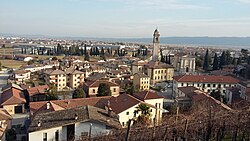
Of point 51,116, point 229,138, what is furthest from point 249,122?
point 51,116

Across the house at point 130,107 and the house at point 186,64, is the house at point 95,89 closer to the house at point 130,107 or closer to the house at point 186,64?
the house at point 130,107

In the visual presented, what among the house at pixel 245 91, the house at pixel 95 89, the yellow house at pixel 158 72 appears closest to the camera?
the house at pixel 245 91

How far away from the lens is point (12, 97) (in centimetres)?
2141

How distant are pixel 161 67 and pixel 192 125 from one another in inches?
1150

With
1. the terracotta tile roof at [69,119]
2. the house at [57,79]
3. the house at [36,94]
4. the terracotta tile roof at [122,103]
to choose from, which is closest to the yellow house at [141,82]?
the house at [57,79]

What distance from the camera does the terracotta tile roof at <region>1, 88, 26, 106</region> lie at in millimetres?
21123

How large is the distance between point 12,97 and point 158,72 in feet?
69.5

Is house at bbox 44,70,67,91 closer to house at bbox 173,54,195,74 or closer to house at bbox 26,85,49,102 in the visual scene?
house at bbox 26,85,49,102

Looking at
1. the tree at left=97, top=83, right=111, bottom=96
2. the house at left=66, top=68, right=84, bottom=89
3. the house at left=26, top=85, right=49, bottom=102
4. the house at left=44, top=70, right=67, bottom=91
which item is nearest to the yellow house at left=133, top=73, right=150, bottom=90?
the house at left=66, top=68, right=84, bottom=89

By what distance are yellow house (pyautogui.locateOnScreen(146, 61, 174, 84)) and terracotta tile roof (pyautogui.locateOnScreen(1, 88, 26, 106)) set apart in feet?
59.7

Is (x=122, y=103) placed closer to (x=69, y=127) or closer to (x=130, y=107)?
(x=130, y=107)

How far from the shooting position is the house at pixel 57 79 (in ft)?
103

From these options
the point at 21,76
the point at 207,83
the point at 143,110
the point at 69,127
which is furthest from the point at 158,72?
the point at 69,127

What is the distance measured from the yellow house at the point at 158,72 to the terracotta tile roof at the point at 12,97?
18.2m
